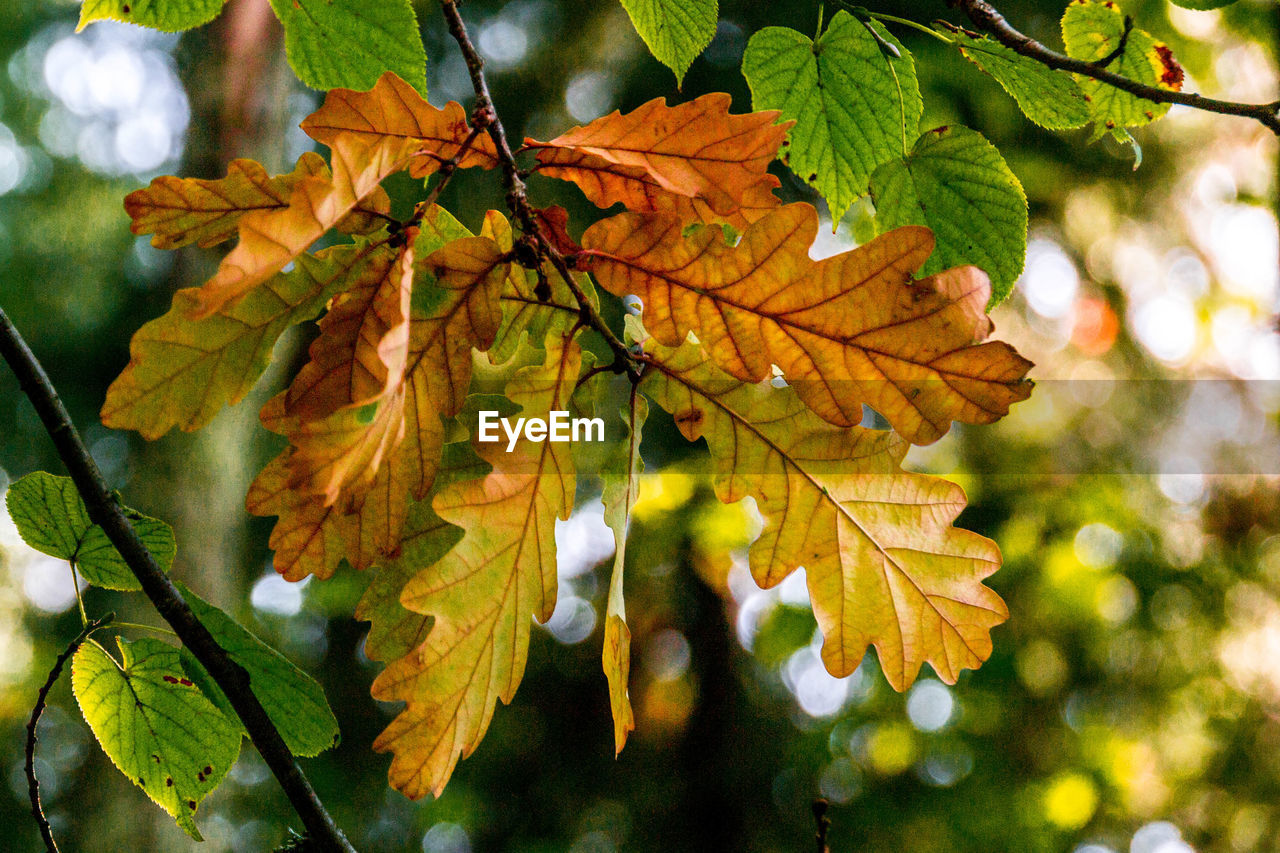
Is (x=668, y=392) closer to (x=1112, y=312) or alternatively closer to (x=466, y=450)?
(x=466, y=450)

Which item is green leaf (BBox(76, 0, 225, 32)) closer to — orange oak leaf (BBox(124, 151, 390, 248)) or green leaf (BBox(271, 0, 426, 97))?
green leaf (BBox(271, 0, 426, 97))

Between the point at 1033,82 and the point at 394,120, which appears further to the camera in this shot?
the point at 1033,82

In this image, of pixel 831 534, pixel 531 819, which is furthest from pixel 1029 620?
pixel 831 534

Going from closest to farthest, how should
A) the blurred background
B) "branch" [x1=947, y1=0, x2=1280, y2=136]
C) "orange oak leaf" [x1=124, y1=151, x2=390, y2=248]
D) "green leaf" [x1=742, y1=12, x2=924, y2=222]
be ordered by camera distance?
"orange oak leaf" [x1=124, y1=151, x2=390, y2=248] < "branch" [x1=947, y1=0, x2=1280, y2=136] < "green leaf" [x1=742, y1=12, x2=924, y2=222] < the blurred background

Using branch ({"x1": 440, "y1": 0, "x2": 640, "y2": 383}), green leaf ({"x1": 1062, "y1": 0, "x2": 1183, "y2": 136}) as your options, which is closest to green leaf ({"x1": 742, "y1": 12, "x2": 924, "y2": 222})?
green leaf ({"x1": 1062, "y1": 0, "x2": 1183, "y2": 136})

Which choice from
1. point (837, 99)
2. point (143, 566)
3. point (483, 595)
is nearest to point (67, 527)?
point (143, 566)

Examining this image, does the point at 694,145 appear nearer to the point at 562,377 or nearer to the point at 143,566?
the point at 562,377

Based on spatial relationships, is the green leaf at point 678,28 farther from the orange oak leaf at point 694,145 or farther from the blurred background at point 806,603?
the blurred background at point 806,603
